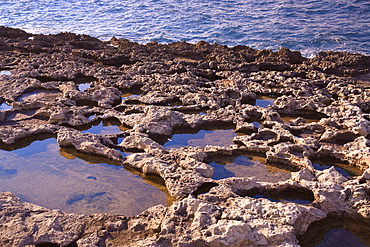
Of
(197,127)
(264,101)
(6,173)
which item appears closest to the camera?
(6,173)

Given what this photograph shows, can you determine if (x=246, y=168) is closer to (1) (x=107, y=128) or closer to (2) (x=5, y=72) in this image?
(1) (x=107, y=128)

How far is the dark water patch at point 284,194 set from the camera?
4047 millimetres

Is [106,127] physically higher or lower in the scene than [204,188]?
higher

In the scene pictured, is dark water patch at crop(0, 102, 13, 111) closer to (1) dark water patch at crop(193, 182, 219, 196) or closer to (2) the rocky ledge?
(2) the rocky ledge

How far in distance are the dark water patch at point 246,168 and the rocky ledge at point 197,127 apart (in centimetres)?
12

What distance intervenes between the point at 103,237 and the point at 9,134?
3.08 meters

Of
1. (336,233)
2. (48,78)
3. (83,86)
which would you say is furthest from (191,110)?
(48,78)

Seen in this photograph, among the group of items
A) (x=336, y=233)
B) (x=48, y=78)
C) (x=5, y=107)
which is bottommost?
(x=336, y=233)

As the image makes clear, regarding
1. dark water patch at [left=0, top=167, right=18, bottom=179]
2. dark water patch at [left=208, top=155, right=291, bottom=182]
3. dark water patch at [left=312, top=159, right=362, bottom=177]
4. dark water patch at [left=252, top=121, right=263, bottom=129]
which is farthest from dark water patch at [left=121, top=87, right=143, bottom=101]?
dark water patch at [left=312, top=159, right=362, bottom=177]

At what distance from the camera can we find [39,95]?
7238 mm

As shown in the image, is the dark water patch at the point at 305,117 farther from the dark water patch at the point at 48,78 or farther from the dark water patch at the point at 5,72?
the dark water patch at the point at 5,72

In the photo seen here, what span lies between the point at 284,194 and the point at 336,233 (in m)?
0.74

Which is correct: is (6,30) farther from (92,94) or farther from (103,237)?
(103,237)

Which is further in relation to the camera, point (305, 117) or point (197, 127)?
point (305, 117)
